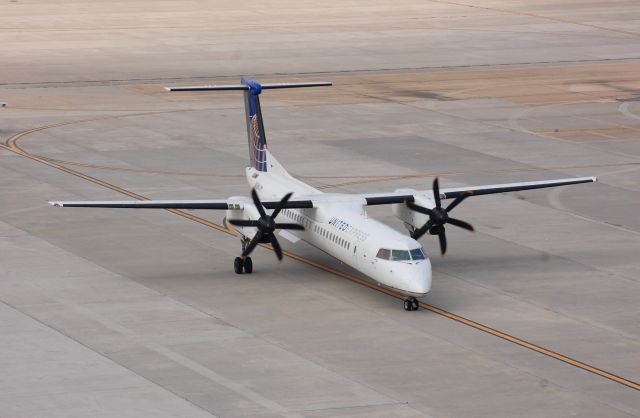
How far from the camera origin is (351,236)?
44.4 meters

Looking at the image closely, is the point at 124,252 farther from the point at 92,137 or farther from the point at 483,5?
the point at 483,5

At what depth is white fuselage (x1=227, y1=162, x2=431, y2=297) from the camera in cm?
4219

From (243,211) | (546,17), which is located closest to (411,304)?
(243,211)

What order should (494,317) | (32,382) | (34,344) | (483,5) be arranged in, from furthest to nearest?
(483,5) < (494,317) < (34,344) < (32,382)

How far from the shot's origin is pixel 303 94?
83.6 meters

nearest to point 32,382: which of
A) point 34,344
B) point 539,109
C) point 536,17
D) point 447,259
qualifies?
point 34,344

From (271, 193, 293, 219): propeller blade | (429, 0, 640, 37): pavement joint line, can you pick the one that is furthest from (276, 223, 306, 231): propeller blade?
(429, 0, 640, 37): pavement joint line

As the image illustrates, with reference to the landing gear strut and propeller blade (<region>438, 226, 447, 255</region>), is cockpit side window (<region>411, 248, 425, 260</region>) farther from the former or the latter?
the landing gear strut

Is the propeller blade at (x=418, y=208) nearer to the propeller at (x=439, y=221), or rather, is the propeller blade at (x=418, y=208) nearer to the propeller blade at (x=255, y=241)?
the propeller at (x=439, y=221)

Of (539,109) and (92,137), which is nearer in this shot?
(92,137)

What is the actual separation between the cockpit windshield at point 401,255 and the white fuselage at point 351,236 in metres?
0.03

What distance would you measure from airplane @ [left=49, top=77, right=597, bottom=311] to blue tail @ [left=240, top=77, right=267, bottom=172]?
496 mm

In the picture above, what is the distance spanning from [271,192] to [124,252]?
5.84m

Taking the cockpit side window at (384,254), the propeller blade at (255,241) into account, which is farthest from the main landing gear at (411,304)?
the propeller blade at (255,241)
